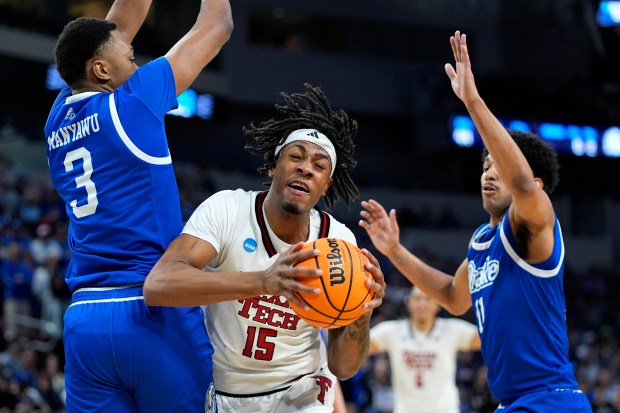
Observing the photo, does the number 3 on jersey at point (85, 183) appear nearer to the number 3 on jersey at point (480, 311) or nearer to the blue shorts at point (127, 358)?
the blue shorts at point (127, 358)

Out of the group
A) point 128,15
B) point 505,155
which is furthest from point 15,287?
point 505,155

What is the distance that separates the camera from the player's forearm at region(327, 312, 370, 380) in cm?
436

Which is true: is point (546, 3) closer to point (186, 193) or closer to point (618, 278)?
point (618, 278)

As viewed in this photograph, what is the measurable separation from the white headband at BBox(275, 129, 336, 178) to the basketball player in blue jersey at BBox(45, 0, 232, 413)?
1.88ft

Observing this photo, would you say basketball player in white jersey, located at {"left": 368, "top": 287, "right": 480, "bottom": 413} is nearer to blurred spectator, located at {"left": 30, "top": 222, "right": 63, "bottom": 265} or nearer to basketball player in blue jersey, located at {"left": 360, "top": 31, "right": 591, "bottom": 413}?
basketball player in blue jersey, located at {"left": 360, "top": 31, "right": 591, "bottom": 413}

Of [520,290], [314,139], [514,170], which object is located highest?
[314,139]

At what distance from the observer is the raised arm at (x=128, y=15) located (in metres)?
4.72

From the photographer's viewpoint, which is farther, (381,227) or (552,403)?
(381,227)

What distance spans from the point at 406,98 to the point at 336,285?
2371 cm

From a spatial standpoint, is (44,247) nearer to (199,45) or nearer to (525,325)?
(199,45)

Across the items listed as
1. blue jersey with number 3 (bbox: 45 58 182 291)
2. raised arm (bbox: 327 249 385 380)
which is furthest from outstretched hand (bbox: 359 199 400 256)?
blue jersey with number 3 (bbox: 45 58 182 291)

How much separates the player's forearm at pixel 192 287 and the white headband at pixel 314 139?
1007mm

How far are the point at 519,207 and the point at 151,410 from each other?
1.97 meters

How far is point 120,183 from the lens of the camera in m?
4.02
